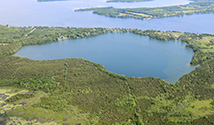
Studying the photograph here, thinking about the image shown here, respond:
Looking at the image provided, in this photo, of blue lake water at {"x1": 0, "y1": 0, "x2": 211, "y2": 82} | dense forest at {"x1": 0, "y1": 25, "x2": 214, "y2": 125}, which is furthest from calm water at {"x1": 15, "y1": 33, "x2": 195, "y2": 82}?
dense forest at {"x1": 0, "y1": 25, "x2": 214, "y2": 125}

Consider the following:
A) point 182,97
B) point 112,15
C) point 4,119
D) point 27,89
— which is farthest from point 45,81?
point 112,15

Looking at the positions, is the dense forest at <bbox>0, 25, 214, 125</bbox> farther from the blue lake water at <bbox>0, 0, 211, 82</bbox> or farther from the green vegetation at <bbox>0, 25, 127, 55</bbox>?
the green vegetation at <bbox>0, 25, 127, 55</bbox>

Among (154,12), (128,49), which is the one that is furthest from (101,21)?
(128,49)

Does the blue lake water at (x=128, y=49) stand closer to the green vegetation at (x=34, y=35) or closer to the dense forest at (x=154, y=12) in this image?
the green vegetation at (x=34, y=35)

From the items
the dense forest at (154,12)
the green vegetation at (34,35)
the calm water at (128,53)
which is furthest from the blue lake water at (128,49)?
the dense forest at (154,12)

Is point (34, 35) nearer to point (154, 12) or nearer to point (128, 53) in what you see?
point (128, 53)

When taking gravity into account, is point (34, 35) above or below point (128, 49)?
above
